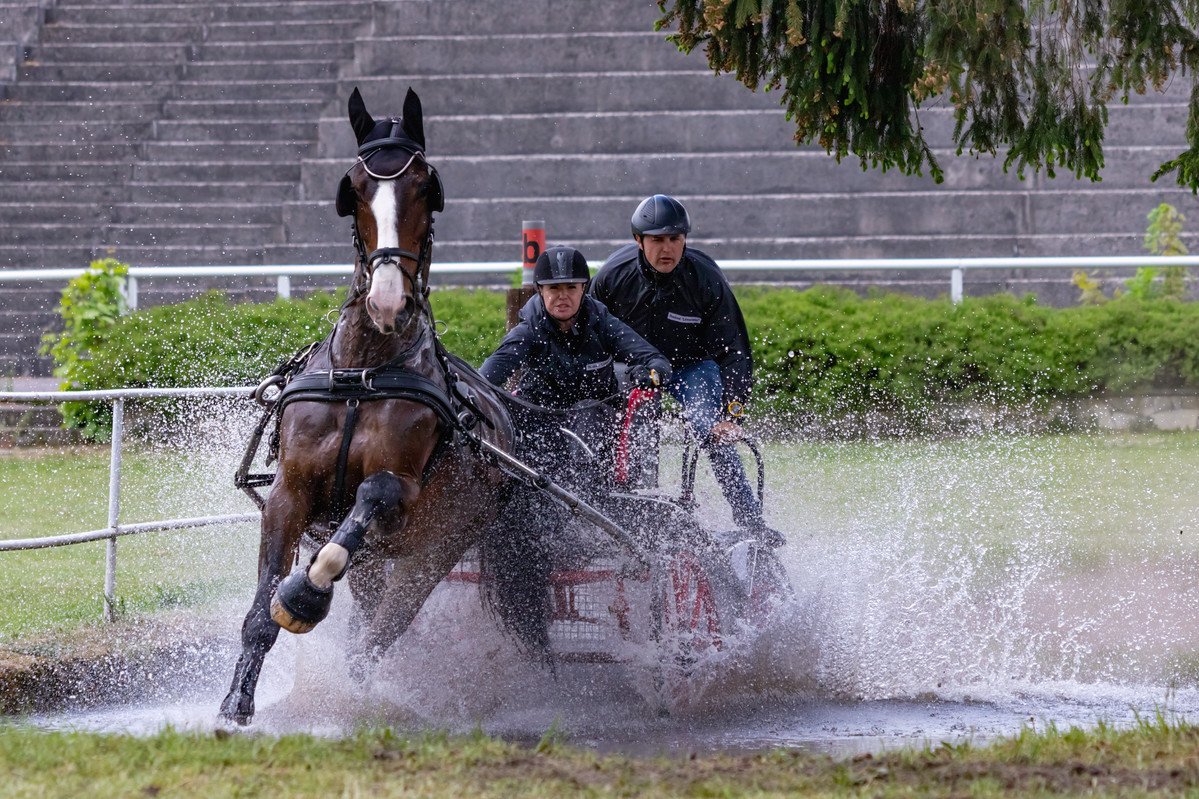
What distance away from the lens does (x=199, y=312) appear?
14.2 meters

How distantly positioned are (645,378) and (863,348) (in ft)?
24.6

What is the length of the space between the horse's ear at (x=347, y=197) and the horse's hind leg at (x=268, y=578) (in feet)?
3.24

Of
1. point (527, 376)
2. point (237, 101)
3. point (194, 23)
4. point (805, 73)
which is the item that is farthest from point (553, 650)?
point (194, 23)

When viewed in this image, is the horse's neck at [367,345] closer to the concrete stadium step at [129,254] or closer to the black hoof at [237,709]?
the black hoof at [237,709]

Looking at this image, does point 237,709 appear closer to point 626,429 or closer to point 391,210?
point 391,210

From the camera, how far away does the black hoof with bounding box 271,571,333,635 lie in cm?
522

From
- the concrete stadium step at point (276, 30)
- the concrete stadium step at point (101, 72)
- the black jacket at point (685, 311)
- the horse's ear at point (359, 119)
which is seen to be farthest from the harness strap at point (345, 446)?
the concrete stadium step at point (276, 30)

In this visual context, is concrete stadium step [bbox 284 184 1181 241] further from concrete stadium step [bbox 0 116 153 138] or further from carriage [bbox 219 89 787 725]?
carriage [bbox 219 89 787 725]

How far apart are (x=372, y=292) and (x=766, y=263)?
957 cm

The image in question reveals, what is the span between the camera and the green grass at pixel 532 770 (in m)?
4.41

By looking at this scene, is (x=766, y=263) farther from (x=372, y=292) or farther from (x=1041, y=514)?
(x=372, y=292)

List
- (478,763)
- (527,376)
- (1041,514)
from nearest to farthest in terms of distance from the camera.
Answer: (478,763), (527,376), (1041,514)

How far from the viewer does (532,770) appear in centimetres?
468

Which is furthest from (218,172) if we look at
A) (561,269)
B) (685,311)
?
(561,269)
